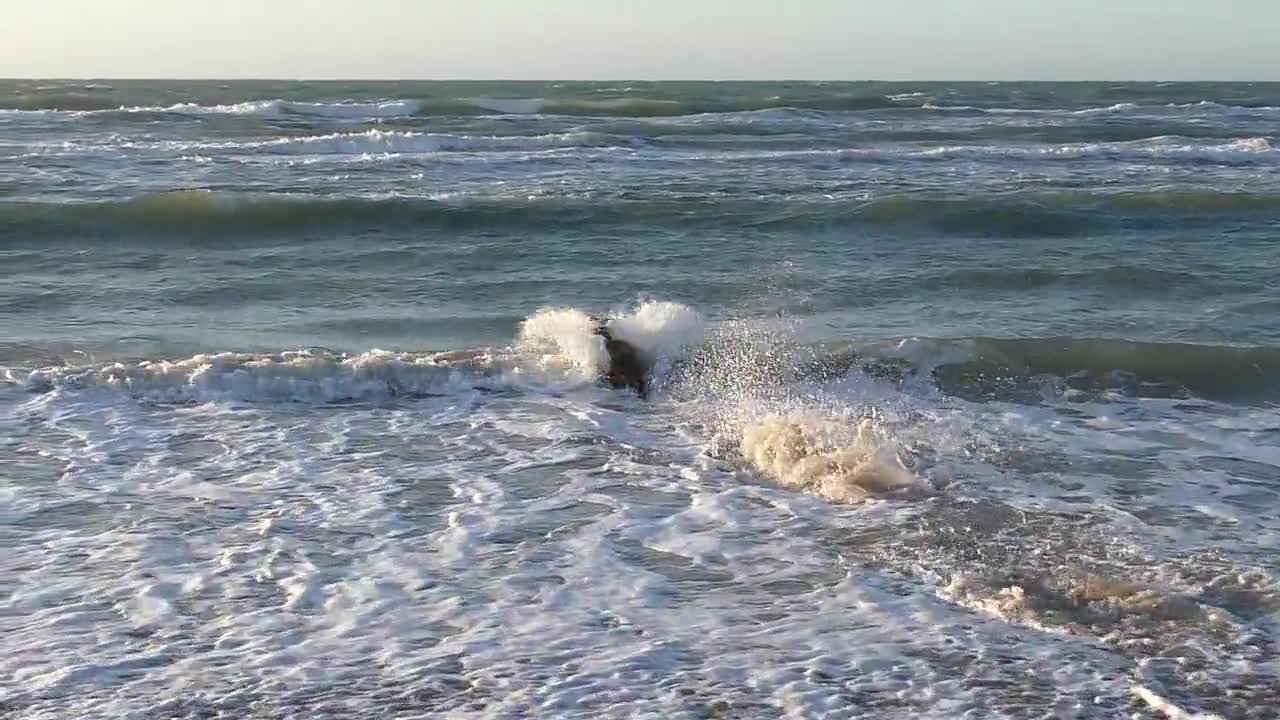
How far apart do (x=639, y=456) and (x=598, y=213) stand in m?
10.5

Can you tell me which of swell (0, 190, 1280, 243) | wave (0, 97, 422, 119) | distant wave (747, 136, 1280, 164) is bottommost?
swell (0, 190, 1280, 243)

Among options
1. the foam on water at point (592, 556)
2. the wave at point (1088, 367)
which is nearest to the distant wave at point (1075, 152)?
the wave at point (1088, 367)

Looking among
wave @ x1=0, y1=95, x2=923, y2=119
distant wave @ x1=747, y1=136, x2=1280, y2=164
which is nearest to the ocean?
distant wave @ x1=747, y1=136, x2=1280, y2=164

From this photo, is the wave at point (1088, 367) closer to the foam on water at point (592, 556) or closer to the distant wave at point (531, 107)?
the foam on water at point (592, 556)

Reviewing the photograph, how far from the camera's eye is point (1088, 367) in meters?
10.3

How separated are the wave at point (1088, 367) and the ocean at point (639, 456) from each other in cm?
5

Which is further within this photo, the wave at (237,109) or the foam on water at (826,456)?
the wave at (237,109)

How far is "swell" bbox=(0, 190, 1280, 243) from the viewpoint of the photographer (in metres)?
17.3

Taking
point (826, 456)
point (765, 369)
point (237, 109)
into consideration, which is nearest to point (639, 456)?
point (826, 456)

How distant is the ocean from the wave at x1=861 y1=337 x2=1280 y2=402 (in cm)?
5

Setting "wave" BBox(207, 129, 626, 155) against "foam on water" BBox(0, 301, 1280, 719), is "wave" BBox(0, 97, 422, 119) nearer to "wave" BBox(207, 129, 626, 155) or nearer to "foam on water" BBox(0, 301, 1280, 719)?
"wave" BBox(207, 129, 626, 155)

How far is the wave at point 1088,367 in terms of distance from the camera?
9789 mm

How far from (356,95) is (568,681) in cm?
4887

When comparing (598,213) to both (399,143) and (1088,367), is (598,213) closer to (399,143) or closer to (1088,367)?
(1088,367)
